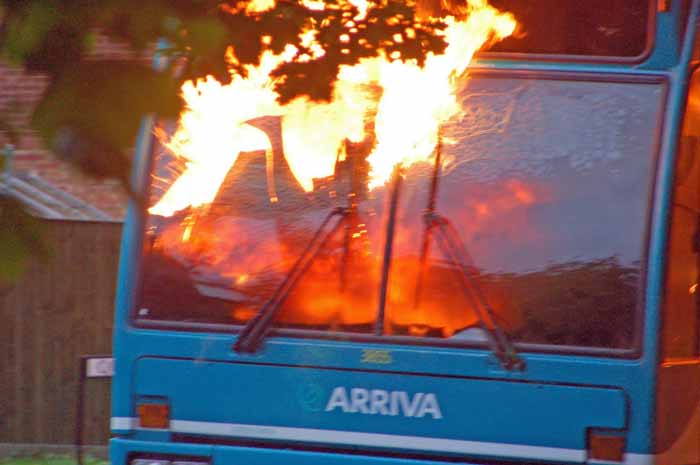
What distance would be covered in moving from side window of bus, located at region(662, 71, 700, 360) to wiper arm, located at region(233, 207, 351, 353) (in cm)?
140

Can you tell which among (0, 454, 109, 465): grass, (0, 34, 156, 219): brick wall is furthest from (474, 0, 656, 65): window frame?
(0, 454, 109, 465): grass

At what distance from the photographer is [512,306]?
17.1 ft

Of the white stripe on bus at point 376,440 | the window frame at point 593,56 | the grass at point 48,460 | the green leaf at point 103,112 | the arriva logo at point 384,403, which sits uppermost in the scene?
the window frame at point 593,56

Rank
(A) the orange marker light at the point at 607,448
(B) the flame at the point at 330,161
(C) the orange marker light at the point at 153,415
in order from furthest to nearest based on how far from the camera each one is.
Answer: (C) the orange marker light at the point at 153,415 < (B) the flame at the point at 330,161 < (A) the orange marker light at the point at 607,448

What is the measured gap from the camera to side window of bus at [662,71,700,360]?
517 cm

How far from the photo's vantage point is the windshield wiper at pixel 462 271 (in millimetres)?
5164

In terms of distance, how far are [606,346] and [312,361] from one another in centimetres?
125

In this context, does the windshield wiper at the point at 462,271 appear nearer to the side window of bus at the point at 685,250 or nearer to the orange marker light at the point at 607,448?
the orange marker light at the point at 607,448

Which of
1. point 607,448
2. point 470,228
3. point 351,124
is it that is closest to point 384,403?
point 470,228

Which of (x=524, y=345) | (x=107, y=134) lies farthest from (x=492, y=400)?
(x=107, y=134)

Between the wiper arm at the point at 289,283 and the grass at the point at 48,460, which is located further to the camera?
the grass at the point at 48,460

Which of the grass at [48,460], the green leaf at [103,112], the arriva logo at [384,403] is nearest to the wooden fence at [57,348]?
the grass at [48,460]

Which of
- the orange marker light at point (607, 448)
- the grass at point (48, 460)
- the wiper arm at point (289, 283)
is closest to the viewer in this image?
the orange marker light at point (607, 448)

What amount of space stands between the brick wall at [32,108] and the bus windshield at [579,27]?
300 cm
